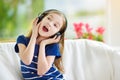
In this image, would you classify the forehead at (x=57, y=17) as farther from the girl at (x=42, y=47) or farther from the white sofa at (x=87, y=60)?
the white sofa at (x=87, y=60)

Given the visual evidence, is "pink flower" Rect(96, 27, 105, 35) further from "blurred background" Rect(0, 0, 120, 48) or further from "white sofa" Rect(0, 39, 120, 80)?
"white sofa" Rect(0, 39, 120, 80)

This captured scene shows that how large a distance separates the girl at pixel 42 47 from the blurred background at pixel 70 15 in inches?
30.9

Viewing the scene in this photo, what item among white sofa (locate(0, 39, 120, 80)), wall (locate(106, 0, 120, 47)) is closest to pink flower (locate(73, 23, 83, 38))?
wall (locate(106, 0, 120, 47))

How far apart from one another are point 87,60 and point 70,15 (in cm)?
74

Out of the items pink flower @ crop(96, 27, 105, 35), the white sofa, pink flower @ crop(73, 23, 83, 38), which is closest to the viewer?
the white sofa

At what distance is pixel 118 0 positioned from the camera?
2.02 m

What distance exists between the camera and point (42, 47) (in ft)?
3.54

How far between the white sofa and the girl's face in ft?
0.78

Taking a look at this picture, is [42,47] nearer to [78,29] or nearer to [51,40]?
[51,40]

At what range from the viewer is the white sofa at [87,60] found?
1.27 m

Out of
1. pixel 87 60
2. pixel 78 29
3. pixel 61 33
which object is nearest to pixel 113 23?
pixel 78 29

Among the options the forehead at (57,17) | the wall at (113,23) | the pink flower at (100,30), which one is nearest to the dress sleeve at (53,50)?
the forehead at (57,17)

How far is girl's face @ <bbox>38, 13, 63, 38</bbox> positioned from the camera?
3.55 ft

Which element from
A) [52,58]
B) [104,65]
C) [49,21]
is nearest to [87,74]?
[104,65]
